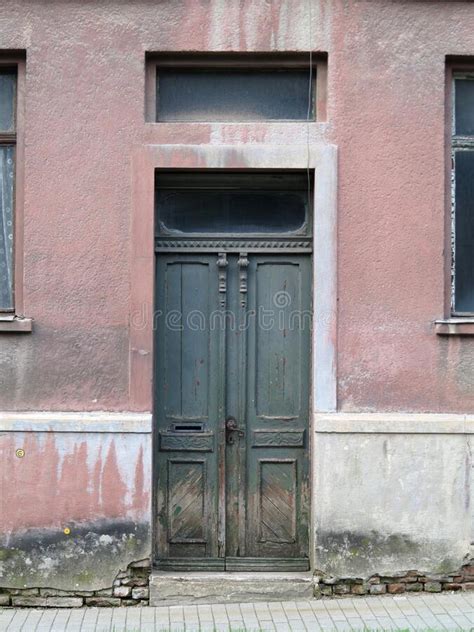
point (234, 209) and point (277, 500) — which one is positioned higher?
point (234, 209)

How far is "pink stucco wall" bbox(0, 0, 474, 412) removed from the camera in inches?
287

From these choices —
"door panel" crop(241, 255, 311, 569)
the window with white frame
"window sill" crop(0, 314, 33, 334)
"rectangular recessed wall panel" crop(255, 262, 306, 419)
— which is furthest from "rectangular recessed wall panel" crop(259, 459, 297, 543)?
"window sill" crop(0, 314, 33, 334)

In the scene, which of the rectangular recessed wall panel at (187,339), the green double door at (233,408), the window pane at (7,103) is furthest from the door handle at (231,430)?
the window pane at (7,103)

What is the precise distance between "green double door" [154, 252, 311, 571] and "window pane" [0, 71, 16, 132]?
60.3 inches

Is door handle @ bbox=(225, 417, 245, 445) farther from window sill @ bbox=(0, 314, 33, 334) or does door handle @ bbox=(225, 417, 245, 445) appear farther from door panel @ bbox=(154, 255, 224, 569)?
window sill @ bbox=(0, 314, 33, 334)

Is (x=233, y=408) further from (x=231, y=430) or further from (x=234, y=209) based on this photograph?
(x=234, y=209)

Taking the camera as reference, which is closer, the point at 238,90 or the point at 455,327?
the point at 455,327

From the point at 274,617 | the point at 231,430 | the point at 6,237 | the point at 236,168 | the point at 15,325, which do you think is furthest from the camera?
the point at 231,430

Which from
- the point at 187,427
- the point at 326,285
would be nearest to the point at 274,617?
the point at 187,427

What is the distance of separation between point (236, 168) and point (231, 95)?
62 cm

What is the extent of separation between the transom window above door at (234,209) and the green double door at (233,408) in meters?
0.21

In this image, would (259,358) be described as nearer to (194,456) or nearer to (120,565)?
(194,456)

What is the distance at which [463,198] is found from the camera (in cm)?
751

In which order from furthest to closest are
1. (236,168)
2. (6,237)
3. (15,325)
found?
(6,237)
(236,168)
(15,325)
